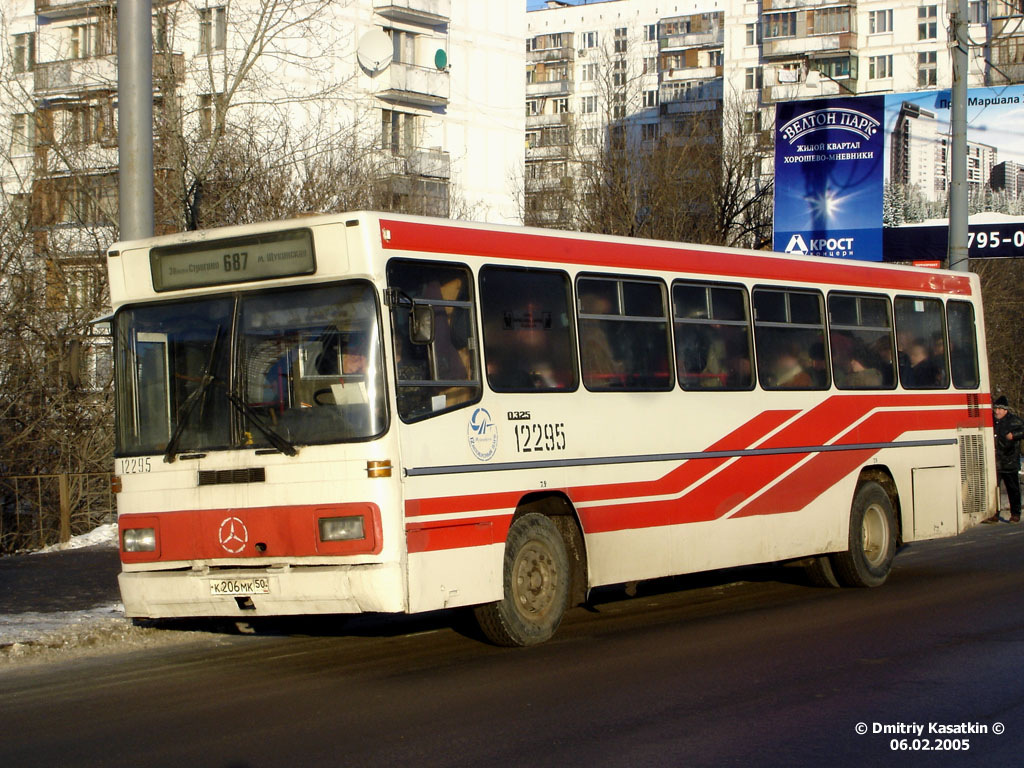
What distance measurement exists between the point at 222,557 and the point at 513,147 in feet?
165


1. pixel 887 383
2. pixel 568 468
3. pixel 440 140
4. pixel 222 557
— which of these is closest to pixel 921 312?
pixel 887 383

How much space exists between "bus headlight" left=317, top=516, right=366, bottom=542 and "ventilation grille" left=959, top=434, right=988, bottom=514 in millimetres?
8576

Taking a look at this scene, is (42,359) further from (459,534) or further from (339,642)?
(459,534)

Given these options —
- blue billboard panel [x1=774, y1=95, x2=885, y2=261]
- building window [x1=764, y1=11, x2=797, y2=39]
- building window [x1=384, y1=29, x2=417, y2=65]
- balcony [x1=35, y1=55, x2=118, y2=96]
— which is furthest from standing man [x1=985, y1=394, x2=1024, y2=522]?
building window [x1=764, y1=11, x2=797, y2=39]

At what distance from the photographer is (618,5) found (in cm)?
10025

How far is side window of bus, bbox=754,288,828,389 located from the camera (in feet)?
43.4

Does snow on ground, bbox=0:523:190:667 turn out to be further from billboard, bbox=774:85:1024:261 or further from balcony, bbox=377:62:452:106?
balcony, bbox=377:62:452:106

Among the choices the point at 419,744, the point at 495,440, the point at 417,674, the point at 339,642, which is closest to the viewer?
the point at 419,744

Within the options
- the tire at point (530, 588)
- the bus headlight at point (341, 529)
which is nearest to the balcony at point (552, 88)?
the tire at point (530, 588)

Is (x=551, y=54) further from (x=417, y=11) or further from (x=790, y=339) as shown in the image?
(x=790, y=339)

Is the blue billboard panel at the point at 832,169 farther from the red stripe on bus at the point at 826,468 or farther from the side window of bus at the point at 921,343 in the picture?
the red stripe on bus at the point at 826,468

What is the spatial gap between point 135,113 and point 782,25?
70357 mm

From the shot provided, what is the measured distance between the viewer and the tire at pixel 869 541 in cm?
1415

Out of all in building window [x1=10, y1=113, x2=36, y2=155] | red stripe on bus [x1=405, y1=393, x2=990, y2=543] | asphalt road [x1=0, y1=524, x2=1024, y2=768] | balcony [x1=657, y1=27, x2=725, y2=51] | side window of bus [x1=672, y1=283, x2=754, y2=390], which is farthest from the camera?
balcony [x1=657, y1=27, x2=725, y2=51]
